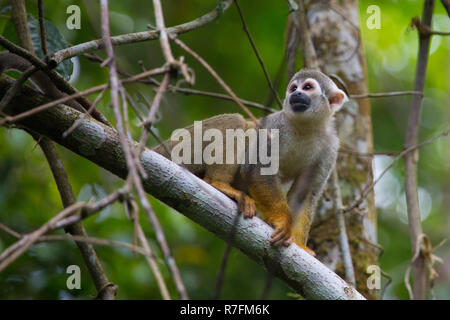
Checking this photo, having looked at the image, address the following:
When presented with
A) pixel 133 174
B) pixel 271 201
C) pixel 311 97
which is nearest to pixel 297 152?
pixel 311 97

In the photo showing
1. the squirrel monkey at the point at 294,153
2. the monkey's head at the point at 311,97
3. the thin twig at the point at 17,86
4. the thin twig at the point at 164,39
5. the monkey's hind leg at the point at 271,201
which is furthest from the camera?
the monkey's head at the point at 311,97

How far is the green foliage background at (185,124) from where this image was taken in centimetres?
461

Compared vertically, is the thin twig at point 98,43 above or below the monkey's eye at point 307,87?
below

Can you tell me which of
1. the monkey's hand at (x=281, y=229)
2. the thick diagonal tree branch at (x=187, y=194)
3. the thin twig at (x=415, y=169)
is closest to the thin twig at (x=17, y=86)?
the thick diagonal tree branch at (x=187, y=194)

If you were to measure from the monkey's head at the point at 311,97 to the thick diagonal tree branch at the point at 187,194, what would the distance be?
1.30m

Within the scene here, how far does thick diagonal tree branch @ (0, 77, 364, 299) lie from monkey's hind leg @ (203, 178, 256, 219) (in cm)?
6

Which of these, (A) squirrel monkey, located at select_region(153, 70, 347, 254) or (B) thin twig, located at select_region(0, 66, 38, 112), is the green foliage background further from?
(A) squirrel monkey, located at select_region(153, 70, 347, 254)

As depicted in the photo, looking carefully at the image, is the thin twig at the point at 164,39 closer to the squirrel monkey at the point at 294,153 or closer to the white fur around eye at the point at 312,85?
the squirrel monkey at the point at 294,153

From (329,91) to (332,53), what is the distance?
44.7 inches

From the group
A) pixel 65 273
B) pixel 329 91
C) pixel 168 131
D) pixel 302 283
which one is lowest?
pixel 302 283

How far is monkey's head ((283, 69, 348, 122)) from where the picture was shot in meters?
4.21

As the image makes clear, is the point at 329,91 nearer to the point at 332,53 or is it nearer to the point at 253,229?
the point at 332,53

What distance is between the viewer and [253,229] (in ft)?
10.7
